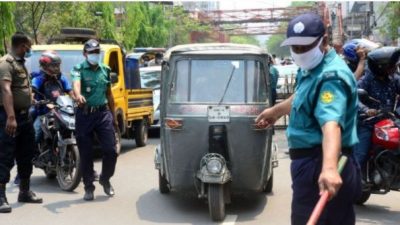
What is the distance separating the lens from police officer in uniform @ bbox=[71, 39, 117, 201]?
7.36m

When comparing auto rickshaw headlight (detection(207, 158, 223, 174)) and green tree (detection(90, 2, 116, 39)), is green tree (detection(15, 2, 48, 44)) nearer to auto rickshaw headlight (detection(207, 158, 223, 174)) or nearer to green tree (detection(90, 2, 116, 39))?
green tree (detection(90, 2, 116, 39))

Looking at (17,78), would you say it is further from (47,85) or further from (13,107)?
(47,85)

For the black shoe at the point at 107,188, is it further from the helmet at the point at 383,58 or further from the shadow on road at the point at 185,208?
the helmet at the point at 383,58

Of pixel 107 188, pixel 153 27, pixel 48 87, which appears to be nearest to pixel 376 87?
pixel 107 188

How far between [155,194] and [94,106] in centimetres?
132

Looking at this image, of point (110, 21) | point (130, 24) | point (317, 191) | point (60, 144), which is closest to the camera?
point (317, 191)

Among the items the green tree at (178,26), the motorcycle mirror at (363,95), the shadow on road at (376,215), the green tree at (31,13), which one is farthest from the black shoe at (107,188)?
the green tree at (178,26)

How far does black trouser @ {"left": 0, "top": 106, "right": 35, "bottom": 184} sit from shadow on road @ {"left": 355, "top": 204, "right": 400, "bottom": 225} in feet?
12.0

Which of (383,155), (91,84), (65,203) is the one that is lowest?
(65,203)

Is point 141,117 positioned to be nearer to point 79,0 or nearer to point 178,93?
point 178,93

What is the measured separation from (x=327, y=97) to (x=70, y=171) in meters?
5.23

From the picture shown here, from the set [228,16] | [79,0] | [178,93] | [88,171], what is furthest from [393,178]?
[228,16]

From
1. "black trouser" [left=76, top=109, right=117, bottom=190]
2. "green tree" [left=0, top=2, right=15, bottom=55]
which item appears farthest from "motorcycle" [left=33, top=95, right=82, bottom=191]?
"green tree" [left=0, top=2, right=15, bottom=55]

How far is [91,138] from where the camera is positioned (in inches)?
293
